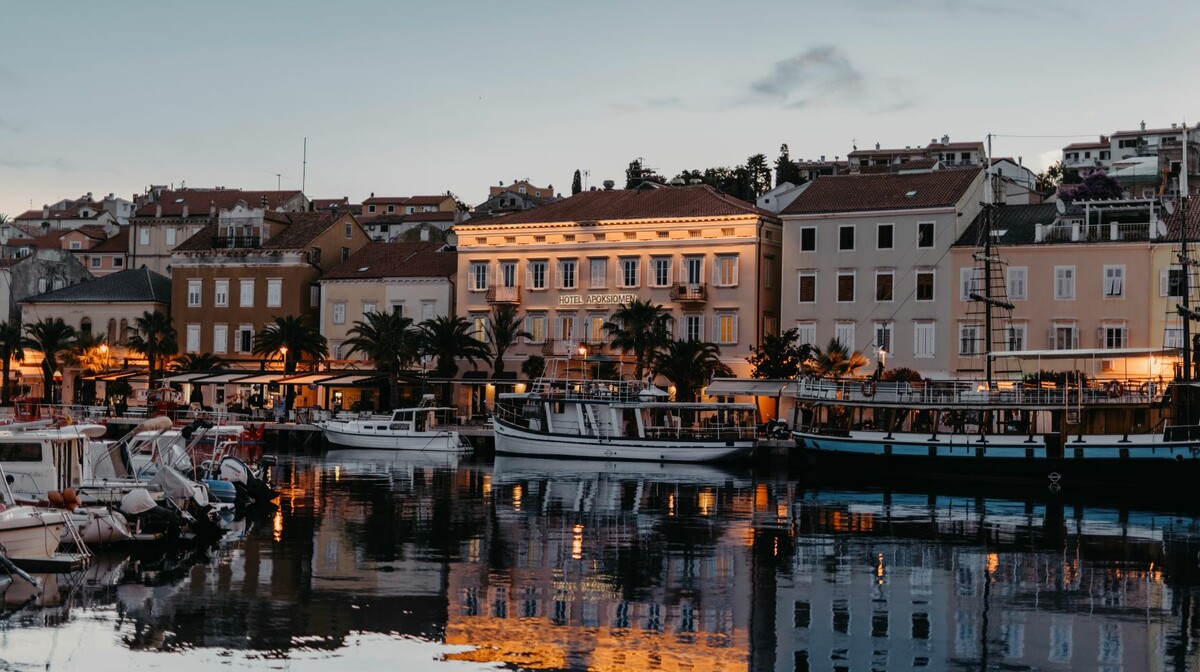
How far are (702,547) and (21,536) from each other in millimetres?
14762

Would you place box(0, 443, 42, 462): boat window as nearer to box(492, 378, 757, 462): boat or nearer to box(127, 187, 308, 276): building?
box(492, 378, 757, 462): boat

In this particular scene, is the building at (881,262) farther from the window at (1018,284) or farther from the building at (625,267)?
the window at (1018,284)

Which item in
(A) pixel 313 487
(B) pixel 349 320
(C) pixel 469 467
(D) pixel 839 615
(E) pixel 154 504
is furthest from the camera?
(B) pixel 349 320

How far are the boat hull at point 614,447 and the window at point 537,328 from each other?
12113mm

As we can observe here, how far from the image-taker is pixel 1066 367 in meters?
62.7

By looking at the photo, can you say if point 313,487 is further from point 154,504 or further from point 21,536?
point 21,536

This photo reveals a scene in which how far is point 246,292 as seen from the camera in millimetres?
86000

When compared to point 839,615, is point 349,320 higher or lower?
higher

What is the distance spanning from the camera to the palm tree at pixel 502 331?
75.1 m

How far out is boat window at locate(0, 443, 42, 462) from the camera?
3212 centimetres

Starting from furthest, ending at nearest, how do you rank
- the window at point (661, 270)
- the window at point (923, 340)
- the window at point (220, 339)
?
the window at point (220, 339)
the window at point (661, 270)
the window at point (923, 340)

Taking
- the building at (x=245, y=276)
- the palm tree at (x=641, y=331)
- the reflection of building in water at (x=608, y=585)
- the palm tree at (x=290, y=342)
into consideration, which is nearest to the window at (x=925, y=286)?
the palm tree at (x=641, y=331)

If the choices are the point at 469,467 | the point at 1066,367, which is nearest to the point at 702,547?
the point at 469,467

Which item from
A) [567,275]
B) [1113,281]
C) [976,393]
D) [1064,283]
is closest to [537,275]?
[567,275]
